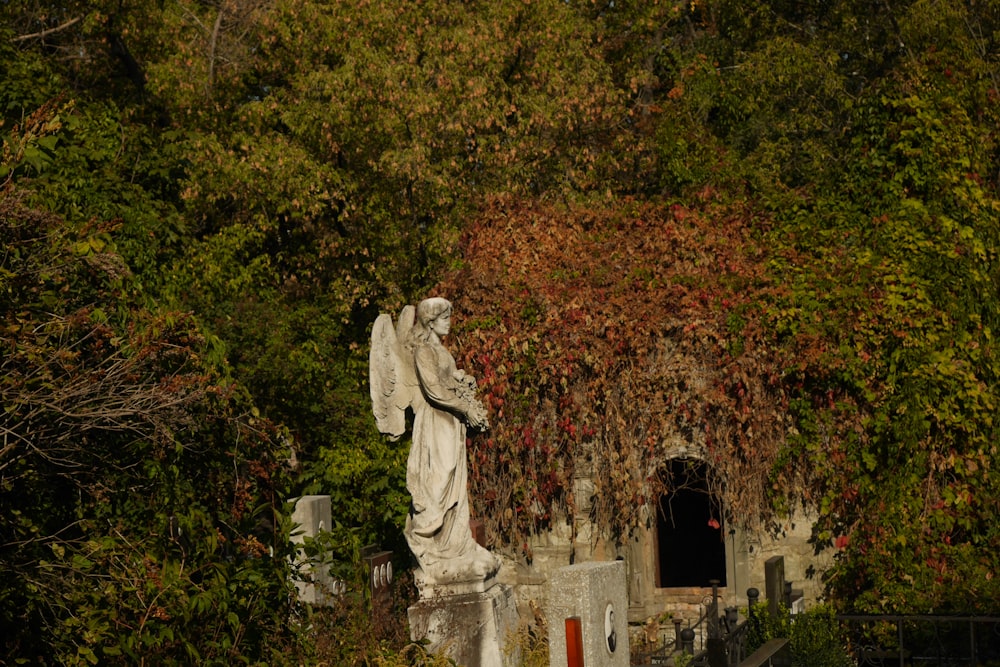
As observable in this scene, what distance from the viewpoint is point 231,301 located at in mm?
16844

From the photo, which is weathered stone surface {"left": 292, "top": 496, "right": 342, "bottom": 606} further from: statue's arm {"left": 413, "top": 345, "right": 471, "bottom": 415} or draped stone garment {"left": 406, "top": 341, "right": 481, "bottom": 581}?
statue's arm {"left": 413, "top": 345, "right": 471, "bottom": 415}

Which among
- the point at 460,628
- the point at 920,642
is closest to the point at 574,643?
the point at 460,628

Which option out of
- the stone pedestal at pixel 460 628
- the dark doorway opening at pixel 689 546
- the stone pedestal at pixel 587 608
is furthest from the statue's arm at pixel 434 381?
the dark doorway opening at pixel 689 546

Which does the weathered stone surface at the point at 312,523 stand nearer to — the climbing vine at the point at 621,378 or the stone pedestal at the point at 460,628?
the stone pedestal at the point at 460,628

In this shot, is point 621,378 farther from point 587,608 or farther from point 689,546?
point 587,608

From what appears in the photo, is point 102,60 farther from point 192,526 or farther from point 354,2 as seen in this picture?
point 192,526

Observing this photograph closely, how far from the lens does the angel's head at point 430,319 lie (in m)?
10.2

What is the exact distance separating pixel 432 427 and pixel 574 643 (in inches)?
133

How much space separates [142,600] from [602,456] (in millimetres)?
7686

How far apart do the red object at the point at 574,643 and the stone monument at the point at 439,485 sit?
287 cm

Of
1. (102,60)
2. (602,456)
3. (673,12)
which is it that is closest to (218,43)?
(102,60)

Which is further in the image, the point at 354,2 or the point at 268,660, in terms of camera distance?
the point at 354,2

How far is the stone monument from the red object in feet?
9.40

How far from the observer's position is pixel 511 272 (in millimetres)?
15781
